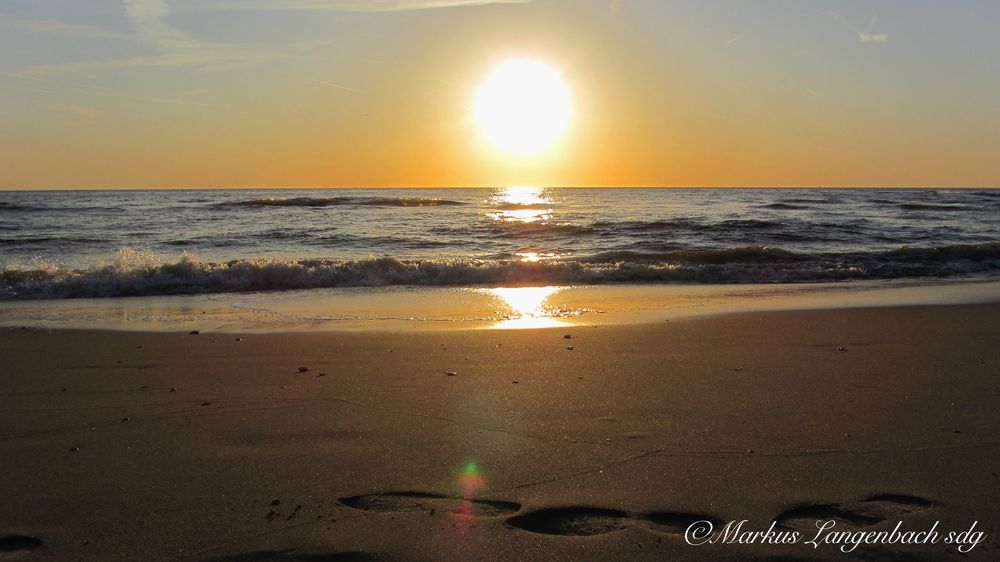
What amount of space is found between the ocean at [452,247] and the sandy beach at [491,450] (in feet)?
22.4

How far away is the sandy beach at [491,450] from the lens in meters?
2.92

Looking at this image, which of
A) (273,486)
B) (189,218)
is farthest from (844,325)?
(189,218)

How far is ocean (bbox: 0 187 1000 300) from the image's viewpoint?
13250mm

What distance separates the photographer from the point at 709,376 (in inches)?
214

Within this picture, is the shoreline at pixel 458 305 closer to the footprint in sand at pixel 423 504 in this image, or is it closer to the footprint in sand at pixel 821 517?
the footprint in sand at pixel 423 504

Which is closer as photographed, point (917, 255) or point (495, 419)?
point (495, 419)

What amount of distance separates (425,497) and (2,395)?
3.61 m

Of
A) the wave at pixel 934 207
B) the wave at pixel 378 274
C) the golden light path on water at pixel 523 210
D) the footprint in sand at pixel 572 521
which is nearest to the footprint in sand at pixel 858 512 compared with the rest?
the footprint in sand at pixel 572 521

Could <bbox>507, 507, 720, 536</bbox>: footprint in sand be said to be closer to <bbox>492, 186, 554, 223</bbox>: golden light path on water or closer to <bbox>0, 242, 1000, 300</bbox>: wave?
<bbox>0, 242, 1000, 300</bbox>: wave

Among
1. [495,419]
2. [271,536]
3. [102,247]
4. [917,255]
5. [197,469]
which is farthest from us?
[102,247]

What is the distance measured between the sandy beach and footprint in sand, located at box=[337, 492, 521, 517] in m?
0.01

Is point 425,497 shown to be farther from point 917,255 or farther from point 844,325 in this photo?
point 917,255

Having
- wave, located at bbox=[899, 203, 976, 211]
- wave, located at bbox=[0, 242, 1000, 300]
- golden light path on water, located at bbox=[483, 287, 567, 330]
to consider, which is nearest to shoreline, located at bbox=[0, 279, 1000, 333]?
golden light path on water, located at bbox=[483, 287, 567, 330]

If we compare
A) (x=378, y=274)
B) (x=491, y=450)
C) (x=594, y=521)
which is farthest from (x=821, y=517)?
(x=378, y=274)
